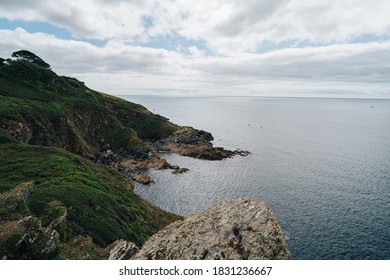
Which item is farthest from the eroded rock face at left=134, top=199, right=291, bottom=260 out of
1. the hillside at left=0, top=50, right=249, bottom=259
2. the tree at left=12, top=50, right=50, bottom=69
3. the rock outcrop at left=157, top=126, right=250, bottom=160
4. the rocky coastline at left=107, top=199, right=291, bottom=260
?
the tree at left=12, top=50, right=50, bottom=69

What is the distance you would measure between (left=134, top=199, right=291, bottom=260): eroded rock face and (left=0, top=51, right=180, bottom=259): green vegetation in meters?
11.2

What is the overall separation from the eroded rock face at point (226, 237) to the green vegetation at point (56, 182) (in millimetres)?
11173

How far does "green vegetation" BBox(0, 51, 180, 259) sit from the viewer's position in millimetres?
28088

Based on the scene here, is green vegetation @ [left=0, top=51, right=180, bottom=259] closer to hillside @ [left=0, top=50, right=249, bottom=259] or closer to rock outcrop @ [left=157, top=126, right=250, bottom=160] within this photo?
hillside @ [left=0, top=50, right=249, bottom=259]

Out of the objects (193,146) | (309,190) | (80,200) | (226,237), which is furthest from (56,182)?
(193,146)

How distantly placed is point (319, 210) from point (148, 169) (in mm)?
63924

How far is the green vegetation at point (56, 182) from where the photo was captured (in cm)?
2809

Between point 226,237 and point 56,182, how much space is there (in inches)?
1423

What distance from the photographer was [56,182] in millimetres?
46938

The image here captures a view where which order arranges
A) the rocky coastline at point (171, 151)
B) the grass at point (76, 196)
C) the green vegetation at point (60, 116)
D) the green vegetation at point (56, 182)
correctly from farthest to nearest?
the rocky coastline at point (171, 151) < the green vegetation at point (60, 116) < the grass at point (76, 196) < the green vegetation at point (56, 182)

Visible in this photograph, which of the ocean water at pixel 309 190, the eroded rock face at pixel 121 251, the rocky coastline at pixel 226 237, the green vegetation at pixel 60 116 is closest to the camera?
the rocky coastline at pixel 226 237

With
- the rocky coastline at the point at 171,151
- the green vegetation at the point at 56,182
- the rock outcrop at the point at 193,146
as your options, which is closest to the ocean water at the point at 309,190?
the rocky coastline at the point at 171,151

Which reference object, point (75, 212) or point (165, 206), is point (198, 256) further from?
point (165, 206)

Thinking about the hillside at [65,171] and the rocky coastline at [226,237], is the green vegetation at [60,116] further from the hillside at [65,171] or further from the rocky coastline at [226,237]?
the rocky coastline at [226,237]
